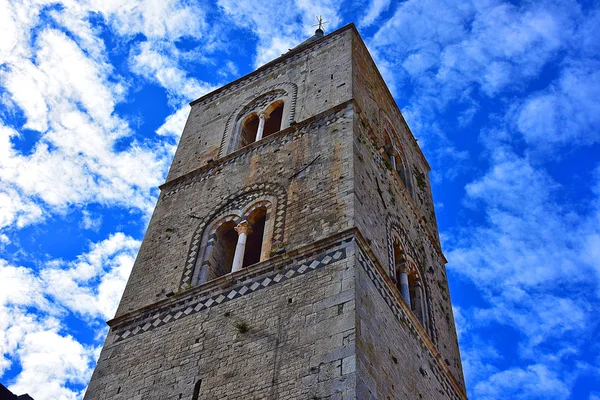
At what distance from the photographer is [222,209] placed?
13688 millimetres

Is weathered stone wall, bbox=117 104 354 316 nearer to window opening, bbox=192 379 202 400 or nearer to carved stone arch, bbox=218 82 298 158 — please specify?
carved stone arch, bbox=218 82 298 158

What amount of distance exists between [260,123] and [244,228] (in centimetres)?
435

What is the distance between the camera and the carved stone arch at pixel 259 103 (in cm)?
1600

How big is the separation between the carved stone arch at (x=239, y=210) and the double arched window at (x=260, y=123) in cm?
296

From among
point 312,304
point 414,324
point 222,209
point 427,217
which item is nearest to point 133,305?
point 222,209

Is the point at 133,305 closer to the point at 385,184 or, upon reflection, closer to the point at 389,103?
the point at 385,184

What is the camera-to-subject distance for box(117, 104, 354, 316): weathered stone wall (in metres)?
11.9

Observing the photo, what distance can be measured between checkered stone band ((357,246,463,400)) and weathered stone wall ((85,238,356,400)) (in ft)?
1.34

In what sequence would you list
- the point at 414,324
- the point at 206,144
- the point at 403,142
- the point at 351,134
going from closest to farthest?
the point at 414,324, the point at 351,134, the point at 206,144, the point at 403,142

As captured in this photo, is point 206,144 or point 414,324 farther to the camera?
point 206,144

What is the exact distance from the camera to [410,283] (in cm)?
1365

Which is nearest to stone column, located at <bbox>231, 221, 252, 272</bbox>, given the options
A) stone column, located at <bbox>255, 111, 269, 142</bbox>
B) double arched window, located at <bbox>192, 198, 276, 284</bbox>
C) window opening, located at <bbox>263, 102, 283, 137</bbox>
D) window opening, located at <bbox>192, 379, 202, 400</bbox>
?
double arched window, located at <bbox>192, 198, 276, 284</bbox>

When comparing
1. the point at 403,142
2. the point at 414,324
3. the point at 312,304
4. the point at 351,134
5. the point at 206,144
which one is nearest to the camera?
the point at 312,304

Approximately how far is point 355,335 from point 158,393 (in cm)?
300
